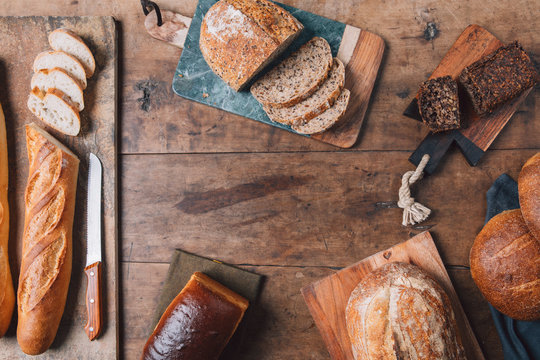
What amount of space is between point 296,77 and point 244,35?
1.07ft

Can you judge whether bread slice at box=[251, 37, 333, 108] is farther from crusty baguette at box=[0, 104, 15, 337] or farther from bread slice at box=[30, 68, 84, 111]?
crusty baguette at box=[0, 104, 15, 337]

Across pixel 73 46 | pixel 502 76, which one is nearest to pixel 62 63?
pixel 73 46

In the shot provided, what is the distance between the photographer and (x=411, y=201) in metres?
1.78

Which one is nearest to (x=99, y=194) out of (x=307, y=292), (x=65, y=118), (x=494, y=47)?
(x=65, y=118)

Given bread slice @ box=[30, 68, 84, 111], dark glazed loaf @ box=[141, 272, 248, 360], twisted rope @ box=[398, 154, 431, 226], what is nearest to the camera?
dark glazed loaf @ box=[141, 272, 248, 360]

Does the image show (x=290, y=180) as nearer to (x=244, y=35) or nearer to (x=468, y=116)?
(x=244, y=35)

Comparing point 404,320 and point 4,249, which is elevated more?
point 404,320

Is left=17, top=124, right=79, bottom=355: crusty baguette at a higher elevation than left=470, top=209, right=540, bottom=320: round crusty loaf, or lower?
lower

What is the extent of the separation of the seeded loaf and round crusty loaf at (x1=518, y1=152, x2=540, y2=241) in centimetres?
121

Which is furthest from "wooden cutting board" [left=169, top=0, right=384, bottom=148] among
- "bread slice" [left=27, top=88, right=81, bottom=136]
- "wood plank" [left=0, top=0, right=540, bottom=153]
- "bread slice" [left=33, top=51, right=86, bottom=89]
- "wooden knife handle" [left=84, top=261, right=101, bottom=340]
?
"wooden knife handle" [left=84, top=261, right=101, bottom=340]

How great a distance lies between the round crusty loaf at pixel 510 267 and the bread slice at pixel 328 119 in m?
0.86

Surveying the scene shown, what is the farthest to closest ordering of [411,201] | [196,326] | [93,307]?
1. [93,307]
2. [411,201]
3. [196,326]

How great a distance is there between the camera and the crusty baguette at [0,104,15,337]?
1884mm

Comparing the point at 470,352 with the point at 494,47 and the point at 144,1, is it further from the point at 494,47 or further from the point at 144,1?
the point at 144,1
